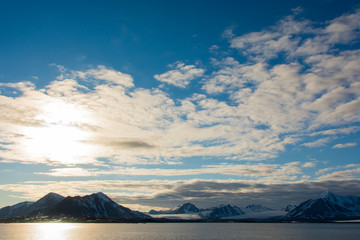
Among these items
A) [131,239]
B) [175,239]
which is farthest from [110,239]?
[175,239]

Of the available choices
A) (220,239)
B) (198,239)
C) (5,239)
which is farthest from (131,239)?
(5,239)

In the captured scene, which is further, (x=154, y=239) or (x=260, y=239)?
(x=260, y=239)

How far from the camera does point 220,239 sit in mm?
188250

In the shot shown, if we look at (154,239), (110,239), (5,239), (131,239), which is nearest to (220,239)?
(154,239)

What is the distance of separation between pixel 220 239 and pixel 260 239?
3114 cm

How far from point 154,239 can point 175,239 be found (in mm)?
13435

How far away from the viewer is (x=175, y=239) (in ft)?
609

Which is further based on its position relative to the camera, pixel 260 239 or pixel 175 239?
pixel 260 239

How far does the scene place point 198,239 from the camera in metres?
188

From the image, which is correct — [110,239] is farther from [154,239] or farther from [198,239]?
[198,239]

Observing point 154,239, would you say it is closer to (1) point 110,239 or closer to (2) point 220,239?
A: (1) point 110,239

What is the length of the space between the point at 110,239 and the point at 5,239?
7311cm

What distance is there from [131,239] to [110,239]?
43.7 feet

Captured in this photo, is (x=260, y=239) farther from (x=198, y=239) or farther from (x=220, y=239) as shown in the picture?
(x=198, y=239)
